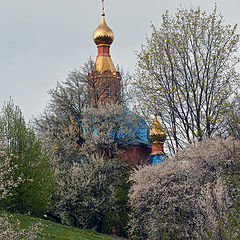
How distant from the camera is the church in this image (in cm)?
3081

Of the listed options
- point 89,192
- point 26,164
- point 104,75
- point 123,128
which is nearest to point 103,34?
point 104,75

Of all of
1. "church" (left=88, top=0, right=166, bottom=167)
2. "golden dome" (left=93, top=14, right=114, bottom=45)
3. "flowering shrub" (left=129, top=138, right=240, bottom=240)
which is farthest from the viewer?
"golden dome" (left=93, top=14, right=114, bottom=45)

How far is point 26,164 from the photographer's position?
22828 mm

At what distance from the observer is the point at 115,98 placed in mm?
33938

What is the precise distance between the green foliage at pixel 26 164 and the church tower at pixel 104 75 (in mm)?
7979

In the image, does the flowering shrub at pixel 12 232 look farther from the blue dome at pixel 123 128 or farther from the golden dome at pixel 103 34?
the golden dome at pixel 103 34

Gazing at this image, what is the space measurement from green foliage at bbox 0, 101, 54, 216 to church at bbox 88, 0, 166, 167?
6970 mm

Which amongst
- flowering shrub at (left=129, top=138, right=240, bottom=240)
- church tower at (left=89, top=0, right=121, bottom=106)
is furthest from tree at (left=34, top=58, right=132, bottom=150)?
flowering shrub at (left=129, top=138, right=240, bottom=240)

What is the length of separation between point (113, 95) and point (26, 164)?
1294 centimetres

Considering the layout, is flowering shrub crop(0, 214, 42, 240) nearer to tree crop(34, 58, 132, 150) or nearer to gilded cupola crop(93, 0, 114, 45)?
tree crop(34, 58, 132, 150)

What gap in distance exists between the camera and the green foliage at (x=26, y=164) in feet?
72.9

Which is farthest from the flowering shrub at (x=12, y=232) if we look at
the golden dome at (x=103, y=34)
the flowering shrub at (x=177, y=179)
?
the golden dome at (x=103, y=34)

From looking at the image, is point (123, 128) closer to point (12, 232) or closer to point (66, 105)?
point (66, 105)

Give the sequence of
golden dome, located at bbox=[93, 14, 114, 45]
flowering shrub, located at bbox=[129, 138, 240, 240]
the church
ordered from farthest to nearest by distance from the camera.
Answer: golden dome, located at bbox=[93, 14, 114, 45], the church, flowering shrub, located at bbox=[129, 138, 240, 240]
